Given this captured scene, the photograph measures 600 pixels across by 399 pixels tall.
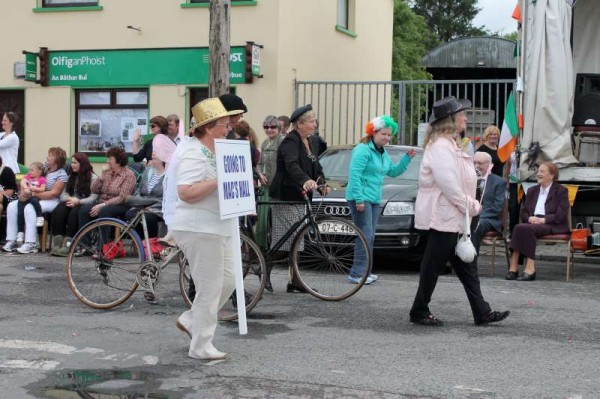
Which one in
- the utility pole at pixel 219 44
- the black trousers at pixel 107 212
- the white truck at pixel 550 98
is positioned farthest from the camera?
the utility pole at pixel 219 44

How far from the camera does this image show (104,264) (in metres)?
8.48

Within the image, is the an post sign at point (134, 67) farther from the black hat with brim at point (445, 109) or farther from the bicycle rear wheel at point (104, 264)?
the black hat with brim at point (445, 109)

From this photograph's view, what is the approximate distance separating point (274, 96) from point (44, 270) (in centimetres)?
736

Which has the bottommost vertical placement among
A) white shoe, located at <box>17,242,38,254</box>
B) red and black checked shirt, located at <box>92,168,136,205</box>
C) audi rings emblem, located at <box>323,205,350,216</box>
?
white shoe, located at <box>17,242,38,254</box>

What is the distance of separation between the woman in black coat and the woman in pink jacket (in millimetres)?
1376

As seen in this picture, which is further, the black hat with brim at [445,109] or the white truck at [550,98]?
the white truck at [550,98]

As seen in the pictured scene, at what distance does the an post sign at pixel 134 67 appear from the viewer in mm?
17859

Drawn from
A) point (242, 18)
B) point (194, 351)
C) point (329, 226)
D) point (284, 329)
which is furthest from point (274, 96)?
point (194, 351)

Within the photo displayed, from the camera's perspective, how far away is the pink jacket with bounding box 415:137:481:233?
7.52 m

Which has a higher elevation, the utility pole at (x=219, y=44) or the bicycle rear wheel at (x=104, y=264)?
the utility pole at (x=219, y=44)

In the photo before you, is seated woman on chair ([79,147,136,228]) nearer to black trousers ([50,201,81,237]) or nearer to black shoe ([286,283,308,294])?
black trousers ([50,201,81,237])

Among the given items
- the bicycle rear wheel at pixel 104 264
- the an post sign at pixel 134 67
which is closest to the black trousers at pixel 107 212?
the bicycle rear wheel at pixel 104 264

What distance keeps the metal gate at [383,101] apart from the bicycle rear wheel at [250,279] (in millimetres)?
9894

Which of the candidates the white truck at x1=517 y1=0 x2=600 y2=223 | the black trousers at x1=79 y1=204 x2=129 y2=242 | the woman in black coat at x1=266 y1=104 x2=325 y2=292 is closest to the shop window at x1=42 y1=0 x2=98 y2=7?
the black trousers at x1=79 y1=204 x2=129 y2=242
